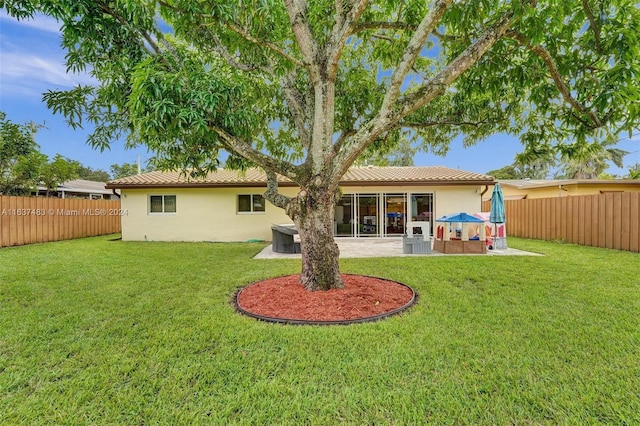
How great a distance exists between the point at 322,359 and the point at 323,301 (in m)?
1.65

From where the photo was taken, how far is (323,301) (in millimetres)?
4895

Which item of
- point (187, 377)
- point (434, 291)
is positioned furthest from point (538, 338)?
point (187, 377)

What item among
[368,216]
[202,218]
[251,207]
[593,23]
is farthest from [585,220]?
[202,218]

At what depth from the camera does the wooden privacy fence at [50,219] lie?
12.2 metres

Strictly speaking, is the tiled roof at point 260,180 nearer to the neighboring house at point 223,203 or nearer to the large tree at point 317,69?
→ the neighboring house at point 223,203

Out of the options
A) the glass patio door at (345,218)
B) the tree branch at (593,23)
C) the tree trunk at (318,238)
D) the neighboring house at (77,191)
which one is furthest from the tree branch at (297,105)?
the neighboring house at (77,191)

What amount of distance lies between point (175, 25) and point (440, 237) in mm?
9717

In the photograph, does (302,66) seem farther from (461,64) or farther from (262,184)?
(262,184)

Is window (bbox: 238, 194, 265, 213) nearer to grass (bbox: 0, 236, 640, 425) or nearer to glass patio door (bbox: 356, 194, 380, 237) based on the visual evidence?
glass patio door (bbox: 356, 194, 380, 237)

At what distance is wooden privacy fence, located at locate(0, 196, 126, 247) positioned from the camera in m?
12.2

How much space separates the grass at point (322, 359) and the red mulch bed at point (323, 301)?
30 centimetres

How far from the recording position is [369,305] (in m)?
4.78

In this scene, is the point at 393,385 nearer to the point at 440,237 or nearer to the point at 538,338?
the point at 538,338

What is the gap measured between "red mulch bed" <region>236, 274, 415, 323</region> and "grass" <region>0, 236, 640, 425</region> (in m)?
0.30
